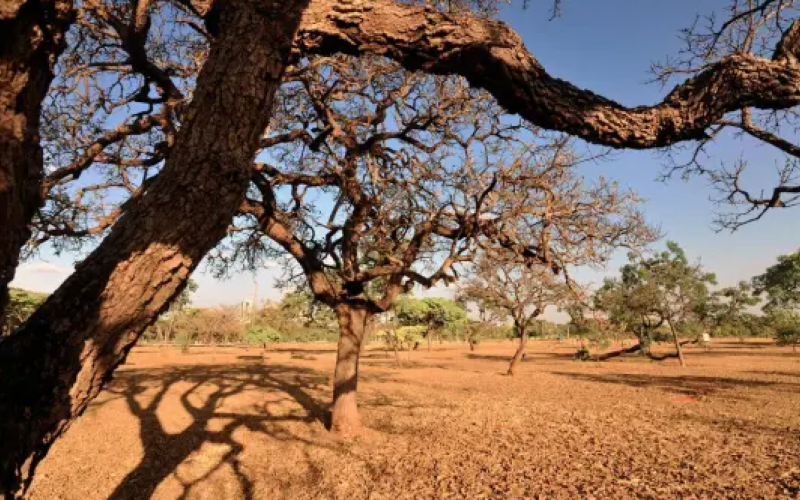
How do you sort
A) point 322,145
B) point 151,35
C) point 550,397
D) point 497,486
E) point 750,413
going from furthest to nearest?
point 550,397
point 750,413
point 322,145
point 151,35
point 497,486

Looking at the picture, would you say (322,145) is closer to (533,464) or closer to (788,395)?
(533,464)

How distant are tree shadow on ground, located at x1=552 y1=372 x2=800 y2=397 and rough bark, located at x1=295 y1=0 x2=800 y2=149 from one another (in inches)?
551

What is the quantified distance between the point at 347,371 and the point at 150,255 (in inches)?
295

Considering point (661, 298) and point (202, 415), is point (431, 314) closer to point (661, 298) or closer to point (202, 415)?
point (661, 298)

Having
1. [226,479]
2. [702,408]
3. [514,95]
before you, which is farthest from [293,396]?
[514,95]

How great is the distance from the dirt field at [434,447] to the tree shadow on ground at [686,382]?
86 centimetres

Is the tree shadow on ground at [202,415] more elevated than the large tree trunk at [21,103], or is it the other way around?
the large tree trunk at [21,103]

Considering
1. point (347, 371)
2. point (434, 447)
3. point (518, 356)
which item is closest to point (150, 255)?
point (434, 447)

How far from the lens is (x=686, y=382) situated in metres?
16.3

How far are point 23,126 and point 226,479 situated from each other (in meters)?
6.72

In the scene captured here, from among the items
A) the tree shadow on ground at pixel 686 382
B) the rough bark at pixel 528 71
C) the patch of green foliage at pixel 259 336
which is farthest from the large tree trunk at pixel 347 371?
the patch of green foliage at pixel 259 336

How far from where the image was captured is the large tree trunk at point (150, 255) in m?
1.42

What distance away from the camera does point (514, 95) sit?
2.29 meters

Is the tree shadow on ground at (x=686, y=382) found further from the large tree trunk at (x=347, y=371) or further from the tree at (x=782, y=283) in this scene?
the tree at (x=782, y=283)
